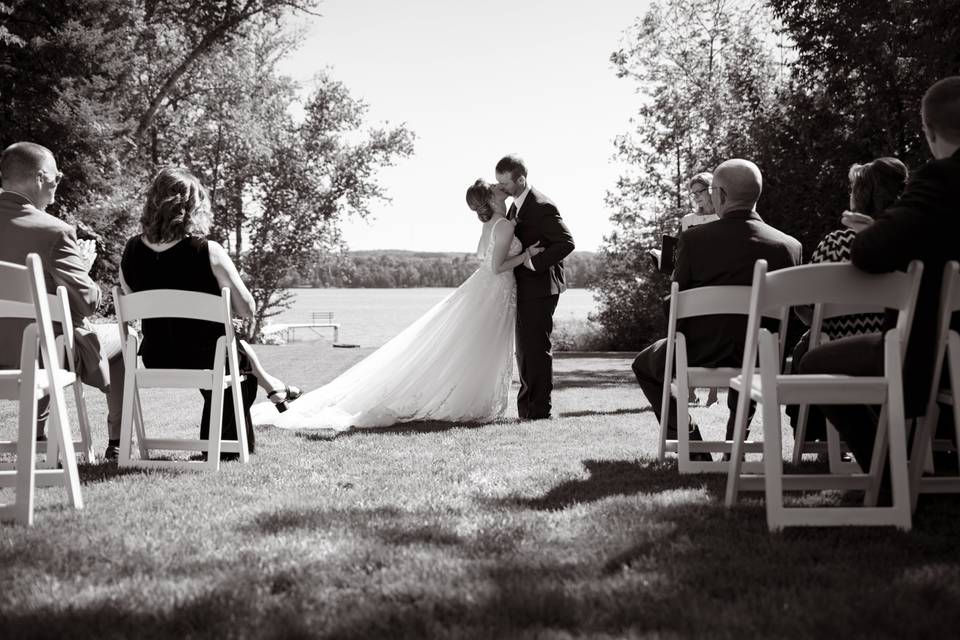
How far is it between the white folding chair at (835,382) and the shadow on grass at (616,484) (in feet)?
3.05

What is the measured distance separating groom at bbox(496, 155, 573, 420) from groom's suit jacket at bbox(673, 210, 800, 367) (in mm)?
3071

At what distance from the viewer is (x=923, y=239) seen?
156 inches

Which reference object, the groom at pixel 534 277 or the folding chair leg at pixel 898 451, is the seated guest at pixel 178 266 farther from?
the folding chair leg at pixel 898 451

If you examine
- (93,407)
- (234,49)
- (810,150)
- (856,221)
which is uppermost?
(234,49)

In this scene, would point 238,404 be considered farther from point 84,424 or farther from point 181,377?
point 84,424

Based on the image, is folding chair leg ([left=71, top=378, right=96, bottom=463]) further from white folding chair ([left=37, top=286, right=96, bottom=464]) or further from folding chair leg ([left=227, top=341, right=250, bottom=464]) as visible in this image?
folding chair leg ([left=227, top=341, right=250, bottom=464])

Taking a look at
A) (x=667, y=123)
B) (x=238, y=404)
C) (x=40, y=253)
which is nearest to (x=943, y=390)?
(x=238, y=404)

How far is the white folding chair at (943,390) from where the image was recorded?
397 cm

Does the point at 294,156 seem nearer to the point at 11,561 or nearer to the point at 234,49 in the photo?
the point at 234,49


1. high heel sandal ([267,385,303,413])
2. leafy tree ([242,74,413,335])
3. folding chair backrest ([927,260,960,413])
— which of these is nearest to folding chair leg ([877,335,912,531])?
folding chair backrest ([927,260,960,413])

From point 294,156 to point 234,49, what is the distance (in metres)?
7.88

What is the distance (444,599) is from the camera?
309 centimetres

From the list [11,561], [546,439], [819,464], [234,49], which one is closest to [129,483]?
[11,561]

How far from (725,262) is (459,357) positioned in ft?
12.0
